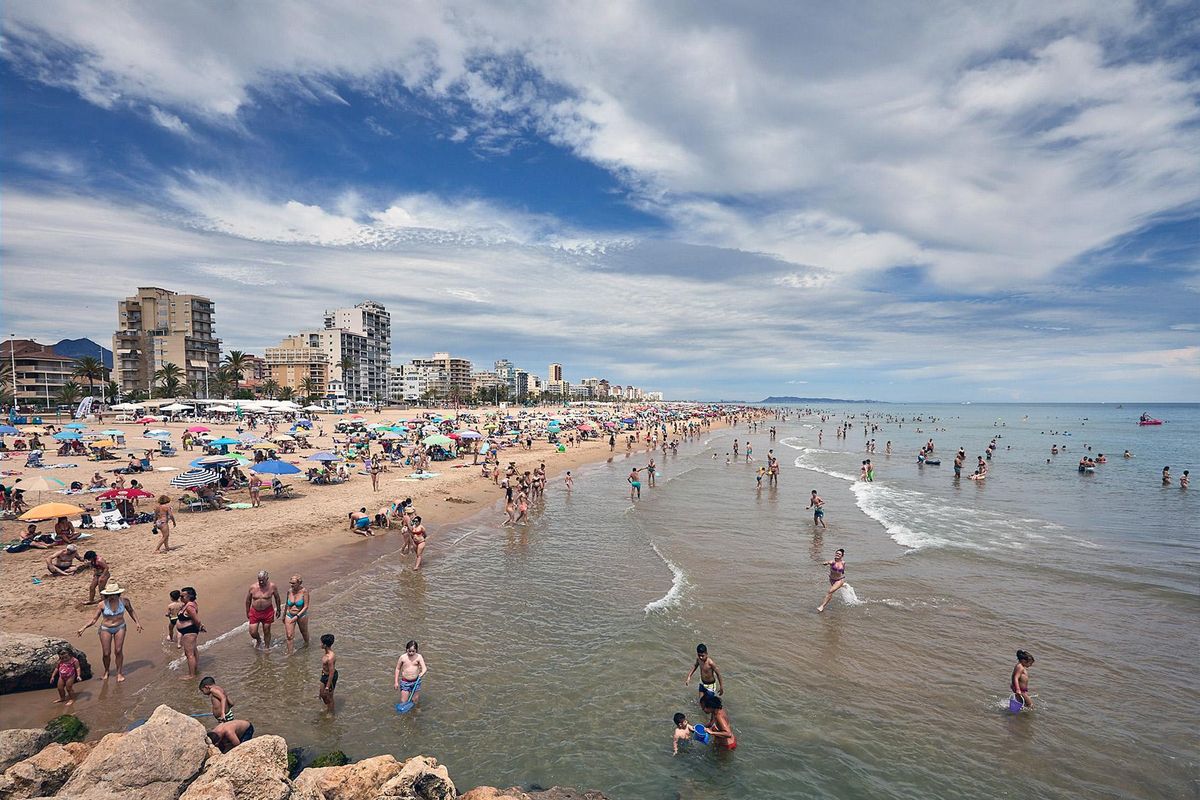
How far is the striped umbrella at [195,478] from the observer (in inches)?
720

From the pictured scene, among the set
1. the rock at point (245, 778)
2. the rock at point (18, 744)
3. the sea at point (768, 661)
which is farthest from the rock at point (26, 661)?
the rock at point (245, 778)

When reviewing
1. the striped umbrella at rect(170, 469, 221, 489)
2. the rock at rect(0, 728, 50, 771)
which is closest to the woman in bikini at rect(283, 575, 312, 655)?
the rock at rect(0, 728, 50, 771)

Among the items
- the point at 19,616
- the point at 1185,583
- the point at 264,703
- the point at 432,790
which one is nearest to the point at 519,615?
the point at 264,703

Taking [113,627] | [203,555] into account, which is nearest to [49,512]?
[203,555]

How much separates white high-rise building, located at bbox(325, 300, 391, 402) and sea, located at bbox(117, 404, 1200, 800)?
408 feet

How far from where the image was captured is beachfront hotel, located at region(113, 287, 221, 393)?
90.2 metres

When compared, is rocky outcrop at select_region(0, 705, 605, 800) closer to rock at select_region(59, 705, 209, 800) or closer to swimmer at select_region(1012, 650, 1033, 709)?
rock at select_region(59, 705, 209, 800)

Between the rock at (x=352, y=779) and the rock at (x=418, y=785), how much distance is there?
5.8 inches

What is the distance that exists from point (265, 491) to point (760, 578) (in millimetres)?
20402

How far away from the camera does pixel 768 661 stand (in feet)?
33.3

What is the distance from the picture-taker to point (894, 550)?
17.6 metres

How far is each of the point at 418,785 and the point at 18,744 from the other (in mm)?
4488

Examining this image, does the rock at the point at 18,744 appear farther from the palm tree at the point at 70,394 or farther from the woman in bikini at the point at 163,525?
the palm tree at the point at 70,394

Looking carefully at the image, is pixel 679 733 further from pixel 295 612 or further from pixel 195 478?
pixel 195 478
